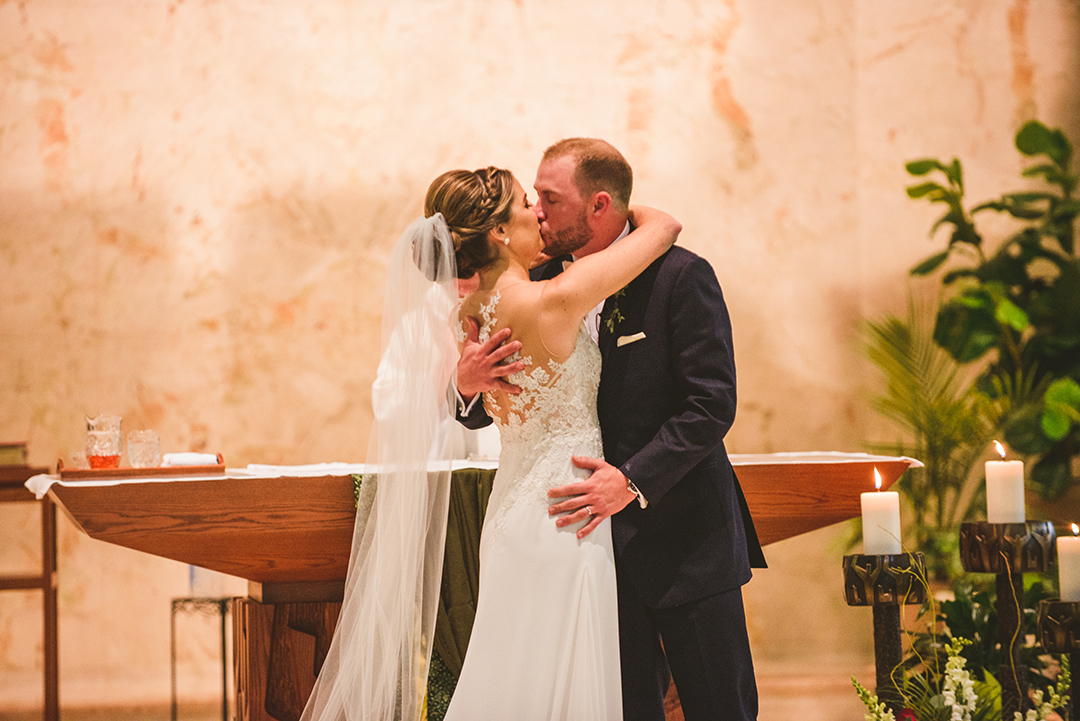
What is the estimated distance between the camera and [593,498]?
6.89ft

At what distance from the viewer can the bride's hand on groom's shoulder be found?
210cm

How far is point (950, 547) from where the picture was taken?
483 cm

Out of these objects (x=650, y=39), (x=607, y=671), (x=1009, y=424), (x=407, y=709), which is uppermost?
(x=650, y=39)

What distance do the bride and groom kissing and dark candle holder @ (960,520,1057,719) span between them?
67cm

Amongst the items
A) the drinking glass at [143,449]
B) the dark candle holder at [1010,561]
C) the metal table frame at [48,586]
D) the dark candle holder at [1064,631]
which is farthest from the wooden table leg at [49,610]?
the dark candle holder at [1064,631]

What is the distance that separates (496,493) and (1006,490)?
1319 millimetres

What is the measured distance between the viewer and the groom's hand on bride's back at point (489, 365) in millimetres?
2170

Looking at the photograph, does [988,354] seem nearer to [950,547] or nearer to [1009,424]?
[1009,424]

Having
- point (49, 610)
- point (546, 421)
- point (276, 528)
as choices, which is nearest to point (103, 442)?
point (276, 528)

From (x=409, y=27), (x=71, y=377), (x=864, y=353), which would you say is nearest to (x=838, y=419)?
(x=864, y=353)

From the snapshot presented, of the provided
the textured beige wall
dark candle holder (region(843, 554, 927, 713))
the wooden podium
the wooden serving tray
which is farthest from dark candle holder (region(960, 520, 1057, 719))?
the textured beige wall

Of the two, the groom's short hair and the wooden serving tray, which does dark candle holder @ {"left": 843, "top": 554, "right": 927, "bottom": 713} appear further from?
the wooden serving tray

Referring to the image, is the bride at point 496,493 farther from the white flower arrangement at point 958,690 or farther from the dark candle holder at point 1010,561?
the dark candle holder at point 1010,561

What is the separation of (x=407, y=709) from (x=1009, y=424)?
3.75m
